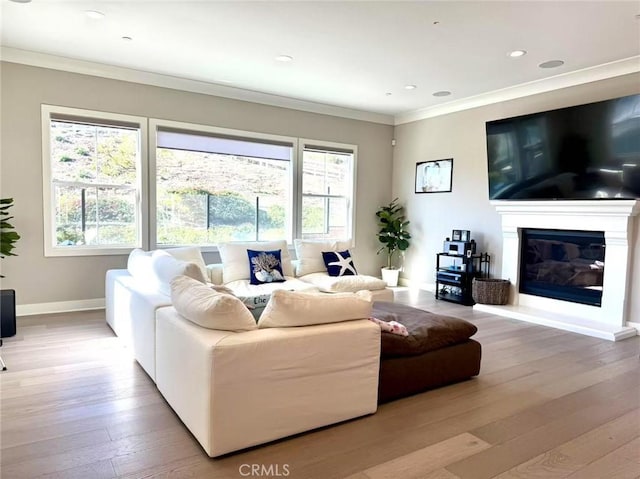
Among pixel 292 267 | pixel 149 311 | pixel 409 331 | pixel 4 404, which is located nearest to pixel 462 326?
pixel 409 331

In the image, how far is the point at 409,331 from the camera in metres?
2.89

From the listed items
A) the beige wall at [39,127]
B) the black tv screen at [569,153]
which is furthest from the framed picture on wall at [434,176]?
the beige wall at [39,127]

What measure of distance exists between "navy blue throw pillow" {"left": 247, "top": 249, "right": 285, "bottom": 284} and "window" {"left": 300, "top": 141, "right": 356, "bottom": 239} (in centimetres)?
160

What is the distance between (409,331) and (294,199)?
12.4ft

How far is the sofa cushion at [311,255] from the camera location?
527 centimetres

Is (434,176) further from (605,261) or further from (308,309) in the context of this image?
(308,309)

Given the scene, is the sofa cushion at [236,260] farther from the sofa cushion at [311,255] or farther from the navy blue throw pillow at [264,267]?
the sofa cushion at [311,255]

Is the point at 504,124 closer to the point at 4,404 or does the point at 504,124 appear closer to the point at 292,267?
the point at 292,267

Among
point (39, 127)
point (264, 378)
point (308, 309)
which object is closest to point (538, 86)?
point (308, 309)

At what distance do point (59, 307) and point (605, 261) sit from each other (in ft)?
20.0

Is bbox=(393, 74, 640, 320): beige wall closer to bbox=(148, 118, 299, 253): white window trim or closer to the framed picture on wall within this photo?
the framed picture on wall

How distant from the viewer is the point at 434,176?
655 cm

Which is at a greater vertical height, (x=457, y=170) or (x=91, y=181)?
(x=457, y=170)

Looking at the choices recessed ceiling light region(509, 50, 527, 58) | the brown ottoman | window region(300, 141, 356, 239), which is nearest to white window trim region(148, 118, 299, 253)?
window region(300, 141, 356, 239)
